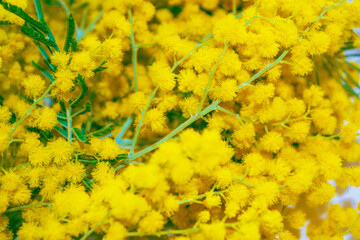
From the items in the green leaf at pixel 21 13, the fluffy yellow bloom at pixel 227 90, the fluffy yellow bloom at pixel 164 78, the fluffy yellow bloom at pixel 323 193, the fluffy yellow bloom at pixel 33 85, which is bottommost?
the fluffy yellow bloom at pixel 323 193

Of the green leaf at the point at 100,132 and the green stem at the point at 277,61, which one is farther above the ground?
the green stem at the point at 277,61

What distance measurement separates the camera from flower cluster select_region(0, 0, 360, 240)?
2.54 ft

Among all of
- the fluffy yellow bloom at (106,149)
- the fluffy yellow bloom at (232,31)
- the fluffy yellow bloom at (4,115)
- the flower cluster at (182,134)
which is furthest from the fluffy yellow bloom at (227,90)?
the fluffy yellow bloom at (4,115)

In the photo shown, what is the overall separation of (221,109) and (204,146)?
247 mm

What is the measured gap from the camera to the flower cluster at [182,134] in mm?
774

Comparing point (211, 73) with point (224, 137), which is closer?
point (211, 73)

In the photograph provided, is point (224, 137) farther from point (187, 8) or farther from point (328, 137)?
point (187, 8)

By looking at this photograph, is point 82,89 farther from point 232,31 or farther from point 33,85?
point 232,31

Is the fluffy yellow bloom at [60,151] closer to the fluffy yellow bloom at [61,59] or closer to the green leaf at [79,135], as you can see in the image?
the green leaf at [79,135]

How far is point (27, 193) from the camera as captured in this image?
0.88 metres

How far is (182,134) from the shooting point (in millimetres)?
797

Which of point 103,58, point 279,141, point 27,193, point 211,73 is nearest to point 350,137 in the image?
point 279,141

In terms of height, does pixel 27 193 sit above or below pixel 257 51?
below

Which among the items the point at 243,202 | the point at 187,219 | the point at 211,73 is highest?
the point at 211,73
